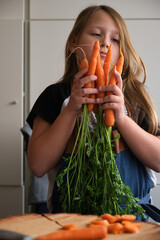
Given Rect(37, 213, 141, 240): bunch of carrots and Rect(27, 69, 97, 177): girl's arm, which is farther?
Rect(27, 69, 97, 177): girl's arm

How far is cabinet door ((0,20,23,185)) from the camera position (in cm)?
197

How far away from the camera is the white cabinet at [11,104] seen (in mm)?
1967

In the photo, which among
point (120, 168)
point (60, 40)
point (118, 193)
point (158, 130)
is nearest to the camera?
point (118, 193)

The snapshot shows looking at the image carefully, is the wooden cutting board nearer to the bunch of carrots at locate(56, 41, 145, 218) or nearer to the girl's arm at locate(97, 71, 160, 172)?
the bunch of carrots at locate(56, 41, 145, 218)

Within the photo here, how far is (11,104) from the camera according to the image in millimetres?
1985

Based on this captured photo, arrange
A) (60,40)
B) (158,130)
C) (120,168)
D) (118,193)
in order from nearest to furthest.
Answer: (118,193)
(120,168)
(158,130)
(60,40)

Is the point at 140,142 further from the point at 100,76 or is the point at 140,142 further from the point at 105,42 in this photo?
the point at 105,42

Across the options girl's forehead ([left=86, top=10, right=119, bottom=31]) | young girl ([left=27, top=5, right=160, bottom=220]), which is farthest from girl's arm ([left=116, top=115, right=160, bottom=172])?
girl's forehead ([left=86, top=10, right=119, bottom=31])

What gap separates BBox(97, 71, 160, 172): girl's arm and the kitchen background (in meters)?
1.09

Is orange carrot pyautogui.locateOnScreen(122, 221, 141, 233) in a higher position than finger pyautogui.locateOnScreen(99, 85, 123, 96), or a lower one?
lower

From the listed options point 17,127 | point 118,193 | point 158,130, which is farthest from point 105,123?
point 17,127

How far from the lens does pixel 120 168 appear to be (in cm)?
92

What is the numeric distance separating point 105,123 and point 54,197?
0.30m

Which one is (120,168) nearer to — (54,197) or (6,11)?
(54,197)
